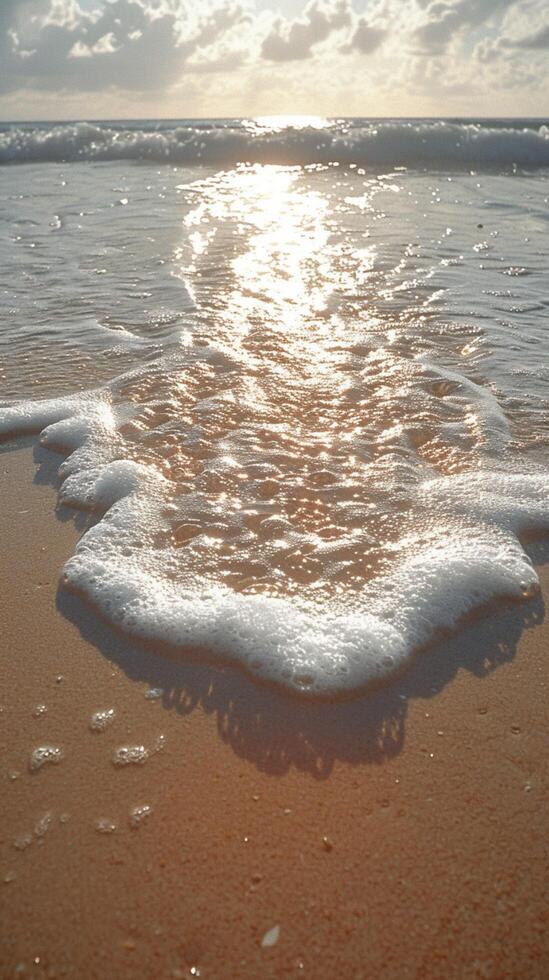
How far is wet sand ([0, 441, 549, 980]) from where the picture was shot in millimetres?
1239

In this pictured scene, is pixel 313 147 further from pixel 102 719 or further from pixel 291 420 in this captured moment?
pixel 102 719

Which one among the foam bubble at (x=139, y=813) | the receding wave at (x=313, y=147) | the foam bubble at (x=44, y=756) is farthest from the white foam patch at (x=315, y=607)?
the receding wave at (x=313, y=147)

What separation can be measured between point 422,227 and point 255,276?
2887 millimetres

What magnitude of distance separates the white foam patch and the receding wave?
567 inches

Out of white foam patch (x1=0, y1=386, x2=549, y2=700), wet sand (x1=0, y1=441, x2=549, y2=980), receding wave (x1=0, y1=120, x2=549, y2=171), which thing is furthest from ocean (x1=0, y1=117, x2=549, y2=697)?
receding wave (x1=0, y1=120, x2=549, y2=171)

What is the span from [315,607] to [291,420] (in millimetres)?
1230

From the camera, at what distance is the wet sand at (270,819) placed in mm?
1239

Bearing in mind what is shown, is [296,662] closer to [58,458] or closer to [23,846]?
[23,846]

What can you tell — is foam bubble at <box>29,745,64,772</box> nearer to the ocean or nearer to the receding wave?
the ocean

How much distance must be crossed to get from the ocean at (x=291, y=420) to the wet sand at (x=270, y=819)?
0.15 meters

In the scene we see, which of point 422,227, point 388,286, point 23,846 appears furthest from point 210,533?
point 422,227

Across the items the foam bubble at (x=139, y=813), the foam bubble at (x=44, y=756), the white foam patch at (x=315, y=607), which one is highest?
the white foam patch at (x=315, y=607)

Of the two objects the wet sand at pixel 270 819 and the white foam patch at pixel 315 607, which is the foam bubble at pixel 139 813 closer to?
the wet sand at pixel 270 819

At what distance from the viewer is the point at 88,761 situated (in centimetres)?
156
